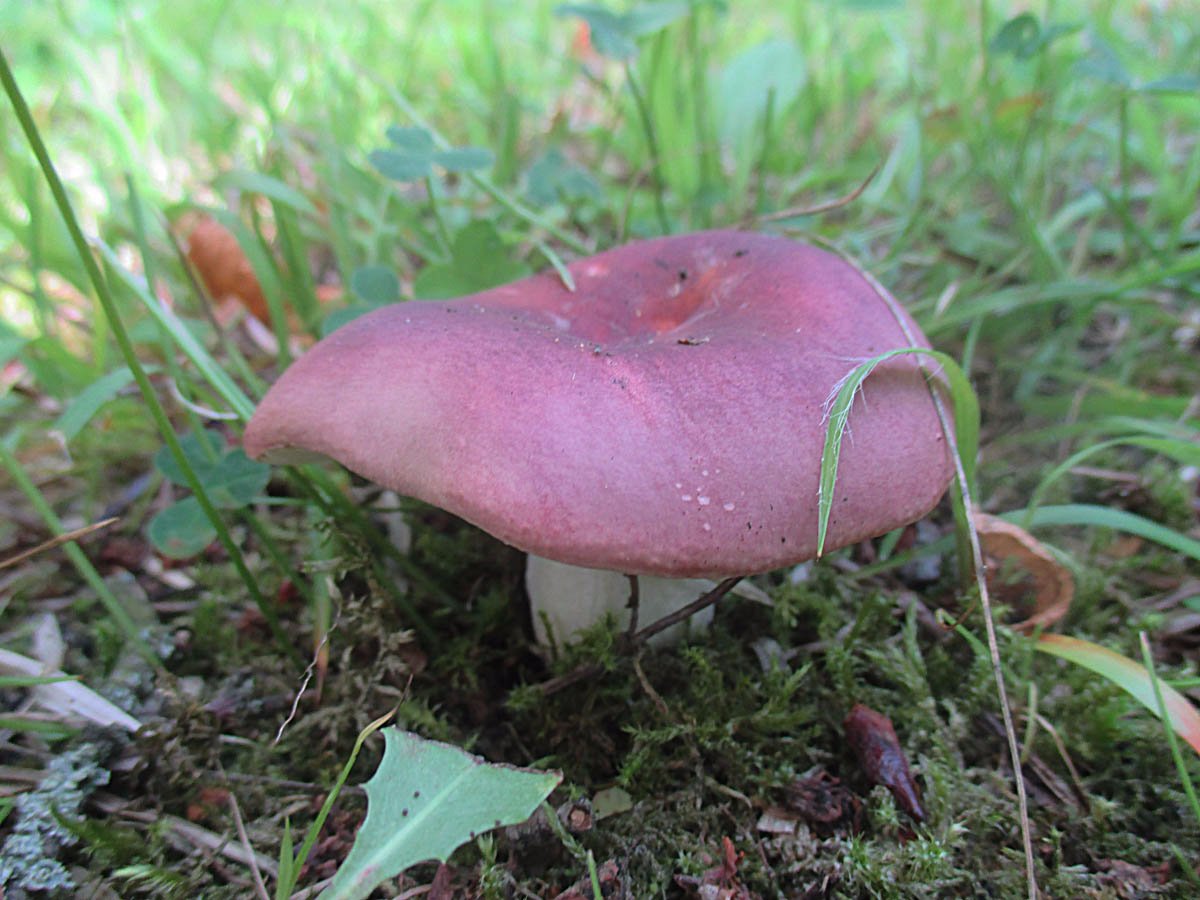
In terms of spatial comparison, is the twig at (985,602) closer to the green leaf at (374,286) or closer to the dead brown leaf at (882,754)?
the dead brown leaf at (882,754)

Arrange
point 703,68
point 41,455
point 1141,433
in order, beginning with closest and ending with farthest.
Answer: point 1141,433
point 41,455
point 703,68

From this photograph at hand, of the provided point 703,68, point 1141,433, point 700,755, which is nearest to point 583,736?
point 700,755

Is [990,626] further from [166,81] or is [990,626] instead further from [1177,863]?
[166,81]

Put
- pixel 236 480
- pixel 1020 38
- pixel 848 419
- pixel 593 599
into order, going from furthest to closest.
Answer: pixel 1020 38
pixel 236 480
pixel 593 599
pixel 848 419

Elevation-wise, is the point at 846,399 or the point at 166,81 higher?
the point at 166,81

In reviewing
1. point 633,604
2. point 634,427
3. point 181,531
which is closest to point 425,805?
point 633,604

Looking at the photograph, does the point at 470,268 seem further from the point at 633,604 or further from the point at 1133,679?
the point at 1133,679
